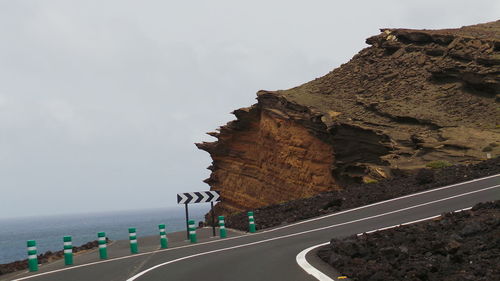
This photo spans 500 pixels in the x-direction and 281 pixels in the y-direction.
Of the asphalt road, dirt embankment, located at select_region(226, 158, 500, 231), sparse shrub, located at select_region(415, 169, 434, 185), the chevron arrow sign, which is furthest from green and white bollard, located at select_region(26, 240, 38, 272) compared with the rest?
sparse shrub, located at select_region(415, 169, 434, 185)

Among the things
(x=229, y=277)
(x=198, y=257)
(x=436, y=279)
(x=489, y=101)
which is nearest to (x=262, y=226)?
(x=198, y=257)

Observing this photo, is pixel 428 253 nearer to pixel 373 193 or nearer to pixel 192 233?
pixel 192 233

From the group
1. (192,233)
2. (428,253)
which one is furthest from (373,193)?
(428,253)

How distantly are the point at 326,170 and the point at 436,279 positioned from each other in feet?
89.1

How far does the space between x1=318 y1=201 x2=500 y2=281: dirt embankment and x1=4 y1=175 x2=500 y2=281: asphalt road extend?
0.94 metres

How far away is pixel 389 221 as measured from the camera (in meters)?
15.2

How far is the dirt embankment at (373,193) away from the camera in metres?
21.0

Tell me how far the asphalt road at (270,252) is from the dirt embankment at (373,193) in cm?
119

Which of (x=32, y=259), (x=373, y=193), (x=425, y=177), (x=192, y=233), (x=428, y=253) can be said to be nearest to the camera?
(x=428, y=253)

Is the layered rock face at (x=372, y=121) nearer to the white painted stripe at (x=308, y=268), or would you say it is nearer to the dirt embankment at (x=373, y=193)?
the dirt embankment at (x=373, y=193)

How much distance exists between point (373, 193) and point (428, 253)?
528 inches

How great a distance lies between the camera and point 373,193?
21.8 m

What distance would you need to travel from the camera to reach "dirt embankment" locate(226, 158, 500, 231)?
21.0 metres

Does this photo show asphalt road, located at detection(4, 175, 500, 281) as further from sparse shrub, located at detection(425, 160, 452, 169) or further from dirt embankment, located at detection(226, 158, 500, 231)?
sparse shrub, located at detection(425, 160, 452, 169)
